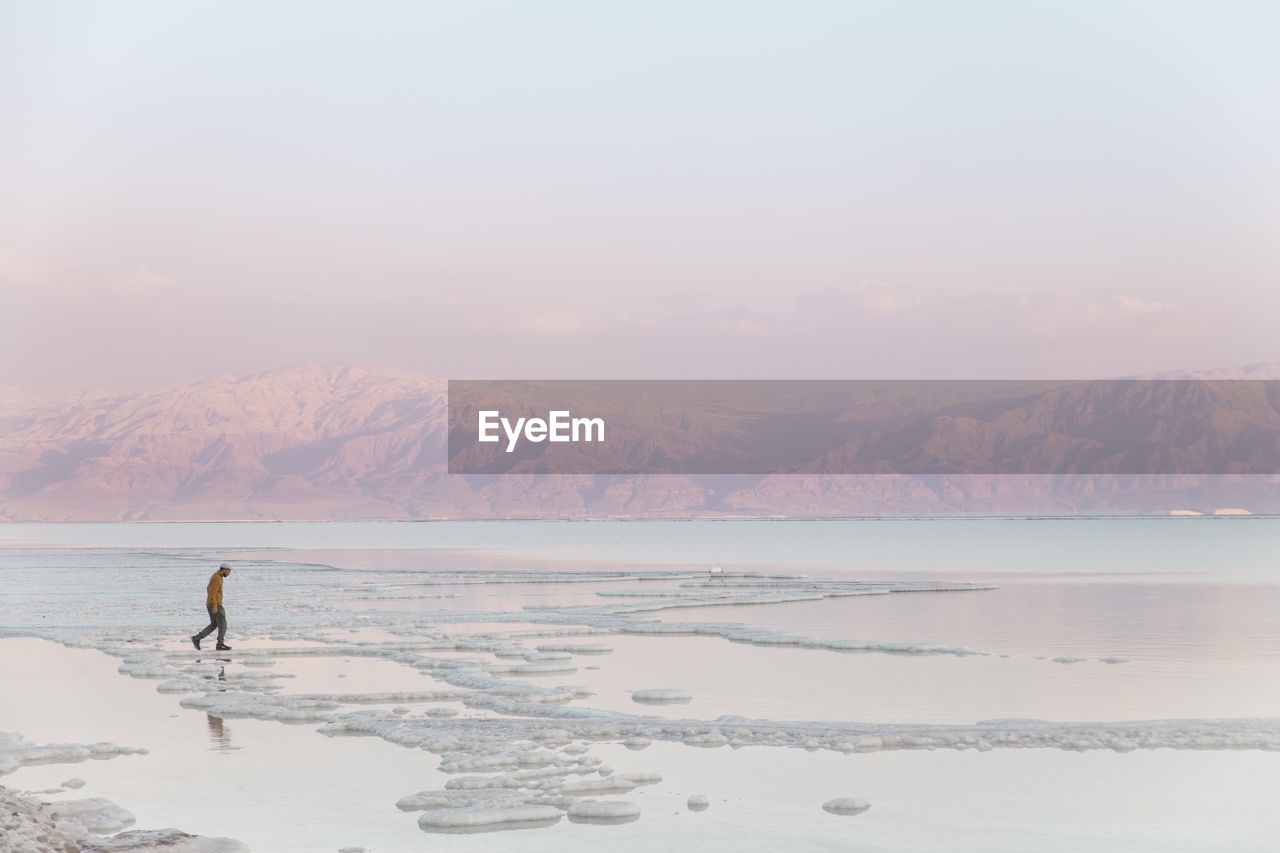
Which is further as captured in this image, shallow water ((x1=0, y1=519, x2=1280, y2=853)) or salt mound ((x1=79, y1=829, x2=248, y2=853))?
shallow water ((x1=0, y1=519, x2=1280, y2=853))

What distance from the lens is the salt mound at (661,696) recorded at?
1844 cm

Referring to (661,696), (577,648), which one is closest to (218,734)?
(661,696)

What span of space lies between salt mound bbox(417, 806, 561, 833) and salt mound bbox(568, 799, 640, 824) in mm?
181

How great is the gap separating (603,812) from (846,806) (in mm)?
2236

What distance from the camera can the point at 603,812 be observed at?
11227 mm

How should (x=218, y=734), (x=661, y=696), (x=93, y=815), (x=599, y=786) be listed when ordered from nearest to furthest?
(x=93, y=815) → (x=599, y=786) → (x=218, y=734) → (x=661, y=696)

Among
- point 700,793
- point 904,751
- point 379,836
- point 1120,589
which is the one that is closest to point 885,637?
point 904,751

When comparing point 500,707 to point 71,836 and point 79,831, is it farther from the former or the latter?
point 71,836

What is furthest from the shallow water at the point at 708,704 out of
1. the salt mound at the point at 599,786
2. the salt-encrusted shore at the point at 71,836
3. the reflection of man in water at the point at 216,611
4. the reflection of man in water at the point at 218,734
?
the reflection of man in water at the point at 216,611

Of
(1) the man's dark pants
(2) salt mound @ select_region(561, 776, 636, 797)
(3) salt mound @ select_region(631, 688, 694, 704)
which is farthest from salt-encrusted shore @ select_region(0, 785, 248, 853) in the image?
(1) the man's dark pants

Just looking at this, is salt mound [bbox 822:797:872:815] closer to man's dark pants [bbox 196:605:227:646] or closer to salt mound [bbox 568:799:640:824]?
salt mound [bbox 568:799:640:824]

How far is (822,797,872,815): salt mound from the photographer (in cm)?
1143

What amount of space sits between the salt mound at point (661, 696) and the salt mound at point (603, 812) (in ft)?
22.8

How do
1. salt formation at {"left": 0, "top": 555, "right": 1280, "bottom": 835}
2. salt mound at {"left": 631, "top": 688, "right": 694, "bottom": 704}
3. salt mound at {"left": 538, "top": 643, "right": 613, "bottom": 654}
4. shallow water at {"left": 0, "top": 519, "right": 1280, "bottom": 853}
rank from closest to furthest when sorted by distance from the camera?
1. shallow water at {"left": 0, "top": 519, "right": 1280, "bottom": 853}
2. salt formation at {"left": 0, "top": 555, "right": 1280, "bottom": 835}
3. salt mound at {"left": 631, "top": 688, "right": 694, "bottom": 704}
4. salt mound at {"left": 538, "top": 643, "right": 613, "bottom": 654}
